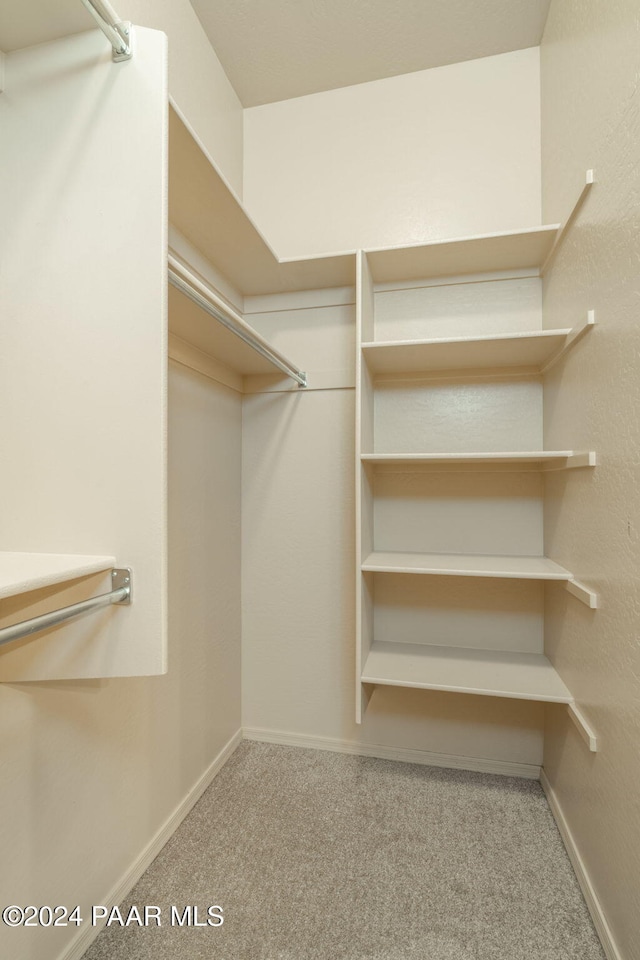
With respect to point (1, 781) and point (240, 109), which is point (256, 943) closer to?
point (1, 781)

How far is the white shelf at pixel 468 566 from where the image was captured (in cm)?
147

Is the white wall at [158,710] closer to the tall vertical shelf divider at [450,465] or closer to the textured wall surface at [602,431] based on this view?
the tall vertical shelf divider at [450,465]

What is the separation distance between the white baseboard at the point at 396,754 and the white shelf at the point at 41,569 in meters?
1.53

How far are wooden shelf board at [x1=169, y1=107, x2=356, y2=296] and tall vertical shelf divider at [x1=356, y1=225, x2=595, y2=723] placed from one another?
0.73 ft

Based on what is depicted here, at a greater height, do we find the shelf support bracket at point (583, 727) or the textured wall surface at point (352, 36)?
the textured wall surface at point (352, 36)

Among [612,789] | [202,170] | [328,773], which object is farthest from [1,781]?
[202,170]

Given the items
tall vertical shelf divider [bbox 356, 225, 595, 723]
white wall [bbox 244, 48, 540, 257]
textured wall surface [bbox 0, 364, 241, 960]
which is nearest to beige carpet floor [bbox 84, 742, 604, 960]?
textured wall surface [bbox 0, 364, 241, 960]

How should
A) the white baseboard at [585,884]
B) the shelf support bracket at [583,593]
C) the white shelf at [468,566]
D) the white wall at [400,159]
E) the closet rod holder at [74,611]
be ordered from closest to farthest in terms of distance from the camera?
1. the closet rod holder at [74,611]
2. the white baseboard at [585,884]
3. the shelf support bracket at [583,593]
4. the white shelf at [468,566]
5. the white wall at [400,159]

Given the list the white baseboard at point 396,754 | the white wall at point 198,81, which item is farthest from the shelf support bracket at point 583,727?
the white wall at point 198,81

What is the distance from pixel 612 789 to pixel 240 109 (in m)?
2.82

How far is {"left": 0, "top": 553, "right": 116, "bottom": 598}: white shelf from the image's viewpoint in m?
0.68

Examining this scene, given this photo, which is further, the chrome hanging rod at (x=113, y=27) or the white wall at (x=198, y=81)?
the white wall at (x=198, y=81)

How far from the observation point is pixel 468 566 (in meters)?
1.59

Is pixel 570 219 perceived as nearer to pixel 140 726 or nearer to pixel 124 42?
pixel 124 42
